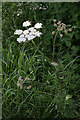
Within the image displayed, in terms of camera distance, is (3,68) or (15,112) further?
(3,68)

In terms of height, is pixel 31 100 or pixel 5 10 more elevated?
pixel 5 10

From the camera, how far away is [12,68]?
91.7 inches

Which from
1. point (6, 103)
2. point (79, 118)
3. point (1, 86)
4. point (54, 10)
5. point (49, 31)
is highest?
point (54, 10)

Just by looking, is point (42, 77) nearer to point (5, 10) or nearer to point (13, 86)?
point (13, 86)

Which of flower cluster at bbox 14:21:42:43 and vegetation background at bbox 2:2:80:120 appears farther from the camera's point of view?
vegetation background at bbox 2:2:80:120

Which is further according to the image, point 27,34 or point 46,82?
point 46,82

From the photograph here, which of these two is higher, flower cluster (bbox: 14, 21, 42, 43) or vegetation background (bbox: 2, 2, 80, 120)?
flower cluster (bbox: 14, 21, 42, 43)

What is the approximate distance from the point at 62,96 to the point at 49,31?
3.60 feet

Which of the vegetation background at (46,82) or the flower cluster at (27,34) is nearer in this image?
the flower cluster at (27,34)

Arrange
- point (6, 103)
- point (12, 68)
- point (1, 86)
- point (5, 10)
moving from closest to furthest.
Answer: point (6, 103)
point (1, 86)
point (12, 68)
point (5, 10)

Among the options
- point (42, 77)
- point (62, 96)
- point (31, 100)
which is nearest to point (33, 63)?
point (42, 77)

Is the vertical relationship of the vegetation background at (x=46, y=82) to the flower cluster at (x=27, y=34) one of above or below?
below

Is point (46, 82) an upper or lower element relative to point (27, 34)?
lower

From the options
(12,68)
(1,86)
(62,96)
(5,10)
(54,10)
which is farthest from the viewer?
(5,10)
